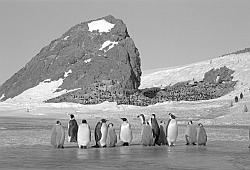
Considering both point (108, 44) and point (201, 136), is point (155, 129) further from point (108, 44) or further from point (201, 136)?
point (108, 44)

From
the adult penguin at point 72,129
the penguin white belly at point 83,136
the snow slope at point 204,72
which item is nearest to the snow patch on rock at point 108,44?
the snow slope at point 204,72

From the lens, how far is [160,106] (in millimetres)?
52625

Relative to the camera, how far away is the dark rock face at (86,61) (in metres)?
65.4

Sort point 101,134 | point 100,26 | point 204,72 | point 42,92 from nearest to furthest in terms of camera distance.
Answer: point 101,134, point 42,92, point 100,26, point 204,72

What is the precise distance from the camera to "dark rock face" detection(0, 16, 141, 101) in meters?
65.4

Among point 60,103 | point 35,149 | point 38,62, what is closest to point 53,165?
Result: point 35,149

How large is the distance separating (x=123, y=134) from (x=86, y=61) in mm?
48245

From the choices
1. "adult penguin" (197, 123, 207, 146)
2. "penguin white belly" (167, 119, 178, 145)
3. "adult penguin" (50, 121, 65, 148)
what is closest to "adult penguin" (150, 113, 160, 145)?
"penguin white belly" (167, 119, 178, 145)

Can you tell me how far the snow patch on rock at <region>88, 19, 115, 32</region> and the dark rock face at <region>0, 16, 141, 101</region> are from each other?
0.79ft

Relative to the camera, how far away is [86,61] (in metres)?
68.4

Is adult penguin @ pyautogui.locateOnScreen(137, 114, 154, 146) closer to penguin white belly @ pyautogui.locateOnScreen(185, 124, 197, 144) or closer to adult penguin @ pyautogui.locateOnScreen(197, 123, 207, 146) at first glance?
penguin white belly @ pyautogui.locateOnScreen(185, 124, 197, 144)

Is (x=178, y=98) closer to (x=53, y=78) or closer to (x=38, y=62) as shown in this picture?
(x=53, y=78)

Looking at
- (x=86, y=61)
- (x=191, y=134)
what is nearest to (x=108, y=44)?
(x=86, y=61)

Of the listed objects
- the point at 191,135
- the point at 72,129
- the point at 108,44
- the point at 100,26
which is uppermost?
the point at 100,26
